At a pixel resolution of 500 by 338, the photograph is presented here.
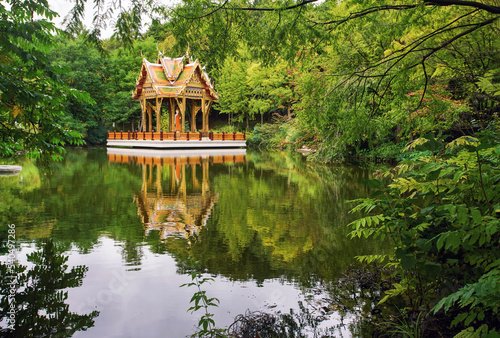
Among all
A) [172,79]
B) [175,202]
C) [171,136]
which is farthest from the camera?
[172,79]

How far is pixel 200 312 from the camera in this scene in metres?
3.67

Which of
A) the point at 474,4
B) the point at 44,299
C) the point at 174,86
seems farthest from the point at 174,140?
the point at 474,4

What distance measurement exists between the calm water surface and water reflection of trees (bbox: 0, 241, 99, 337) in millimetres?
10

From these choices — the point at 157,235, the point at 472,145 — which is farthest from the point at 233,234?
the point at 472,145

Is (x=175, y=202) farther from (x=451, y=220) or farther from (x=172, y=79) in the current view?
(x=172, y=79)

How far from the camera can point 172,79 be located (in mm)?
32312

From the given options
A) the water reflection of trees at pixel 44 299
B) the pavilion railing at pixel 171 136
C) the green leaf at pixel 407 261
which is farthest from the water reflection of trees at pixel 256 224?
the pavilion railing at pixel 171 136

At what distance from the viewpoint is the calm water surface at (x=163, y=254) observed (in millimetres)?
3543

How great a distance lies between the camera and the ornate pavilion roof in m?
31.2

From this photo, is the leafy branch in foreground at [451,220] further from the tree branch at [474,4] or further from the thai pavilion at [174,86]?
the thai pavilion at [174,86]

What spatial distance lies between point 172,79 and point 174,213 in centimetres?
2618

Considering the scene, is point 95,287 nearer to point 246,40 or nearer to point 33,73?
point 33,73

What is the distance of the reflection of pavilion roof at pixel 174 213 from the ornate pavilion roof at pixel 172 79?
22.5 meters

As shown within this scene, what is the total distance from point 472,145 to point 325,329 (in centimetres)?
179
